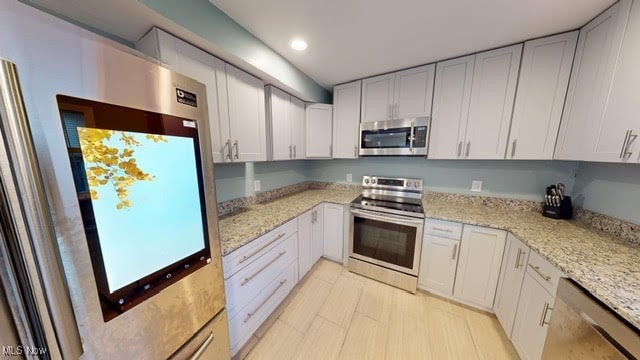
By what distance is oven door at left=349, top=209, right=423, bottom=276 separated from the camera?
1.92 m

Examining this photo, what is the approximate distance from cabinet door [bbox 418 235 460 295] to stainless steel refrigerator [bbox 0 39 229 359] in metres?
1.94

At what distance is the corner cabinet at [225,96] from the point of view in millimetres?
1139

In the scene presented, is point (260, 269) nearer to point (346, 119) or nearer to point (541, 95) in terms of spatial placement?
point (346, 119)

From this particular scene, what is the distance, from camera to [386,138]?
2.22 meters

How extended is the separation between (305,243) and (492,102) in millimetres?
2349

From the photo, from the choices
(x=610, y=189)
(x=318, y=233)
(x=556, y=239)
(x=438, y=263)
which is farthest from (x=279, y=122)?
(x=610, y=189)

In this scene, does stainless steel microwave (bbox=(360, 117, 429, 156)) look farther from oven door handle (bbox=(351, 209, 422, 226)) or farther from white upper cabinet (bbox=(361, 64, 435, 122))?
oven door handle (bbox=(351, 209, 422, 226))

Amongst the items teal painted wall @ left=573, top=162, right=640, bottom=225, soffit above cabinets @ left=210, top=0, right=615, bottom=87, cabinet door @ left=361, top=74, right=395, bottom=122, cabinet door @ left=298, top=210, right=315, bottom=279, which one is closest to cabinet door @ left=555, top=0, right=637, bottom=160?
soffit above cabinets @ left=210, top=0, right=615, bottom=87

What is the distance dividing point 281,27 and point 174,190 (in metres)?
1.40

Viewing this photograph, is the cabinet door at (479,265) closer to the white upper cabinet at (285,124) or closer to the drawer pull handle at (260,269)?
the drawer pull handle at (260,269)

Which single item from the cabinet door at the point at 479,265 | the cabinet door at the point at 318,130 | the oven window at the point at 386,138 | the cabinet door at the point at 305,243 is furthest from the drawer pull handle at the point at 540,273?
the cabinet door at the point at 318,130

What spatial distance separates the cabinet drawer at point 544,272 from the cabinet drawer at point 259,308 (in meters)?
1.86

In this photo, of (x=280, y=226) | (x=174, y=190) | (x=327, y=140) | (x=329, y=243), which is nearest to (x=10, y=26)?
(x=174, y=190)

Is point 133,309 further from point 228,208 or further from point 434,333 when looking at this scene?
point 434,333
